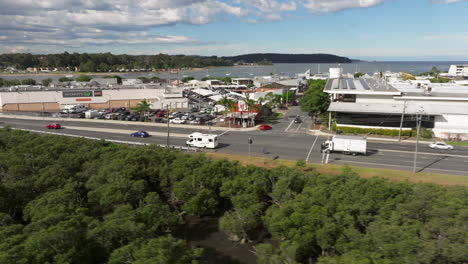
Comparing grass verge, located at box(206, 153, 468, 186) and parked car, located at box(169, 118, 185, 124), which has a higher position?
parked car, located at box(169, 118, 185, 124)

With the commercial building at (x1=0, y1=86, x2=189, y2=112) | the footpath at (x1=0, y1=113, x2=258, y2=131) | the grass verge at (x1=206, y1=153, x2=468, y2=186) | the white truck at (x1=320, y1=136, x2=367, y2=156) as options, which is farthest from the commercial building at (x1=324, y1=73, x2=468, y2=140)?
the commercial building at (x1=0, y1=86, x2=189, y2=112)

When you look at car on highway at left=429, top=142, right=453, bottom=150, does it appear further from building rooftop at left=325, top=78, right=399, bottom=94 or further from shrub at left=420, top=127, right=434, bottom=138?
building rooftop at left=325, top=78, right=399, bottom=94

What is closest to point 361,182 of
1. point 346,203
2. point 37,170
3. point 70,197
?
point 346,203

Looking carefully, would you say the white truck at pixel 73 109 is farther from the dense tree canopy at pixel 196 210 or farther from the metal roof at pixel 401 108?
the metal roof at pixel 401 108

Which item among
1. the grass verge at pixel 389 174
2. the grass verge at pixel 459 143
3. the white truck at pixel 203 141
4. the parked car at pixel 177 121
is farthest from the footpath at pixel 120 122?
the grass verge at pixel 459 143

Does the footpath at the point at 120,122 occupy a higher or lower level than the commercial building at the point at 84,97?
lower

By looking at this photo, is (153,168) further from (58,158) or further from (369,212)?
(369,212)

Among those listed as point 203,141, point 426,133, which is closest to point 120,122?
point 203,141

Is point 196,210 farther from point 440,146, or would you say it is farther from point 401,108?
point 401,108
